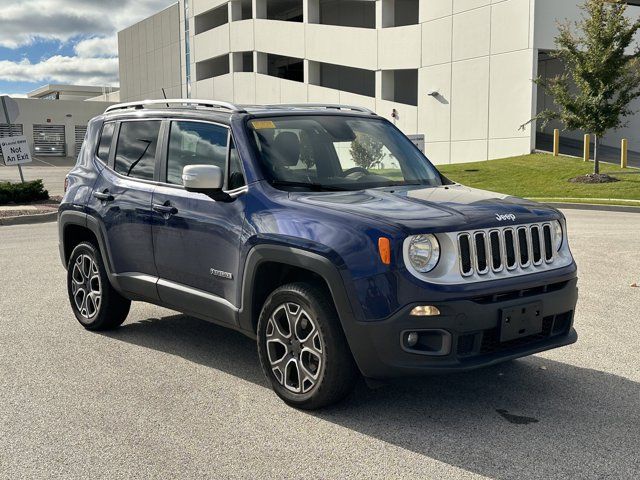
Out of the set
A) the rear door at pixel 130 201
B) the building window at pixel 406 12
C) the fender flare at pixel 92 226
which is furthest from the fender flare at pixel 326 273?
the building window at pixel 406 12

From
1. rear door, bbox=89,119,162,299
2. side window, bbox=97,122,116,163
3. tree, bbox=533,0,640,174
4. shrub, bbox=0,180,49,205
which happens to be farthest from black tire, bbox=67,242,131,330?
tree, bbox=533,0,640,174

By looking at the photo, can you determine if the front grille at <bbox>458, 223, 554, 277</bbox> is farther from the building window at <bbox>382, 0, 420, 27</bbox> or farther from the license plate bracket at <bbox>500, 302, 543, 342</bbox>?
the building window at <bbox>382, 0, 420, 27</bbox>

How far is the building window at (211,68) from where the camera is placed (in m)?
56.7

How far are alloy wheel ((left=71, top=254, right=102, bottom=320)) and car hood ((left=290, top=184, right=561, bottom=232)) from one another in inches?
101

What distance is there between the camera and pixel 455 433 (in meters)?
4.14

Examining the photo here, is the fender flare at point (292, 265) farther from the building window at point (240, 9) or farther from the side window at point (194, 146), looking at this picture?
the building window at point (240, 9)

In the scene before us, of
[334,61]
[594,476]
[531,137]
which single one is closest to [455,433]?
[594,476]

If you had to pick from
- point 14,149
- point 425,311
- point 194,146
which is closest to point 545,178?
point 14,149

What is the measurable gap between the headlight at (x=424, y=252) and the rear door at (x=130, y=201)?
241 cm

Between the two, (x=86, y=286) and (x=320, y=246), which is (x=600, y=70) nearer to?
(x=86, y=286)

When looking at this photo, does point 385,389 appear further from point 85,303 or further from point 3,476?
point 85,303

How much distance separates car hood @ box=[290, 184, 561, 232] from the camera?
13.7 feet

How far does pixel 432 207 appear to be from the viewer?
4.41 m

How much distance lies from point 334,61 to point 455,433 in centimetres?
4081
